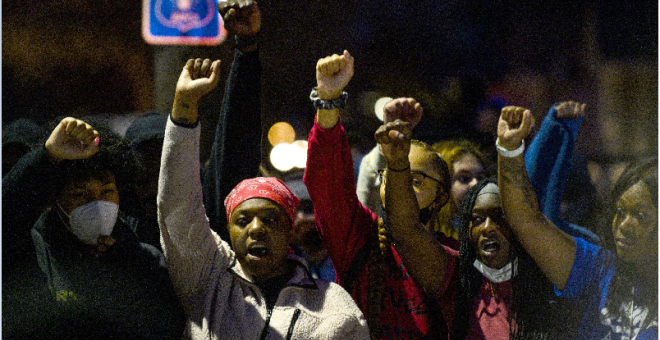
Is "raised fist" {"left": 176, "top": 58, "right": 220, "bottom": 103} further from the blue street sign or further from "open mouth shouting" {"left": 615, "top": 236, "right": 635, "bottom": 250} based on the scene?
"open mouth shouting" {"left": 615, "top": 236, "right": 635, "bottom": 250}

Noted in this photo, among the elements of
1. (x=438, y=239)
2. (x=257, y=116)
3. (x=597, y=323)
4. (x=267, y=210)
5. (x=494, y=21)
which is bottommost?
(x=597, y=323)

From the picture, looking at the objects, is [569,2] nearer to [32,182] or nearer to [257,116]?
[257,116]

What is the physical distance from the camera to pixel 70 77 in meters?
2.95

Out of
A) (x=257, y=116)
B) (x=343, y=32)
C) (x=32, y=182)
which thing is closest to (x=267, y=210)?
(x=257, y=116)

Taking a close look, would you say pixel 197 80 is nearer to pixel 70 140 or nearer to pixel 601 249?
pixel 70 140

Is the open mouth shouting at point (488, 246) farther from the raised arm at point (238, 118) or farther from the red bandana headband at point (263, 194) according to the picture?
the raised arm at point (238, 118)

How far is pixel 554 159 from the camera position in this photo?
2.63 m

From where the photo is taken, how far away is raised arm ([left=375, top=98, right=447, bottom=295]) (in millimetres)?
2027

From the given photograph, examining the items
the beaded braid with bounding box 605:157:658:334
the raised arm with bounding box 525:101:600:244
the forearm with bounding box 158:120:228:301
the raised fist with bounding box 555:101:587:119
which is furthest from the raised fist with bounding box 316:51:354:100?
the beaded braid with bounding box 605:157:658:334

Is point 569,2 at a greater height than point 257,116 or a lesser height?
greater

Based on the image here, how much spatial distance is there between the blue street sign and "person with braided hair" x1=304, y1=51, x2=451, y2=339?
1.08 metres

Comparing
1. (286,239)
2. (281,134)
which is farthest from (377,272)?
(281,134)

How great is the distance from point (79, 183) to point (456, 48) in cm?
242

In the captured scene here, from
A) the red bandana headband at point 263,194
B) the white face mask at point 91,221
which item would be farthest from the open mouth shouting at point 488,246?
the white face mask at point 91,221
